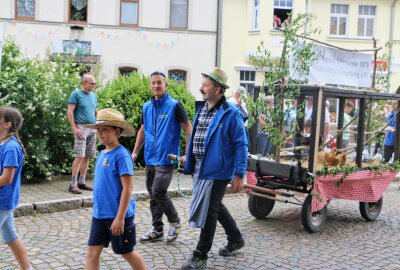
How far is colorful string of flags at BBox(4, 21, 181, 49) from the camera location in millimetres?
23406

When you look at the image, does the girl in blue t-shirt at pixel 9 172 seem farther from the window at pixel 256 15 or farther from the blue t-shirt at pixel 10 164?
the window at pixel 256 15

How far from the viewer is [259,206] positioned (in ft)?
25.3

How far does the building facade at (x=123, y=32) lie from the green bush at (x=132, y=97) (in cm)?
1185

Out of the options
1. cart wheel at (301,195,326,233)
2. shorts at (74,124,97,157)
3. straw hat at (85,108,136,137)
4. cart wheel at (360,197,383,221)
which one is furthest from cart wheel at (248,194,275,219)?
straw hat at (85,108,136,137)

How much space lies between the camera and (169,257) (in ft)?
19.0

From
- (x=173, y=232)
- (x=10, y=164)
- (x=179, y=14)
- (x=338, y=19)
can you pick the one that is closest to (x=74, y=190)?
(x=173, y=232)

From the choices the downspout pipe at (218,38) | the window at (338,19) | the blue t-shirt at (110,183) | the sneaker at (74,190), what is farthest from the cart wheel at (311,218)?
the window at (338,19)

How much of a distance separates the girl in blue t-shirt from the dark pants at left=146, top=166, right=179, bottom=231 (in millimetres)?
1732

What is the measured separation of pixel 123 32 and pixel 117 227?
2064 cm

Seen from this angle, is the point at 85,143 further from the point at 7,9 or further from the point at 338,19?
the point at 338,19

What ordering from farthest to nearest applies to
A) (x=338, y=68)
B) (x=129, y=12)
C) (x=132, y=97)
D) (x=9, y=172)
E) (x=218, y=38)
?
(x=218, y=38) → (x=129, y=12) → (x=132, y=97) → (x=338, y=68) → (x=9, y=172)

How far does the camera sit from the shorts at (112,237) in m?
4.36

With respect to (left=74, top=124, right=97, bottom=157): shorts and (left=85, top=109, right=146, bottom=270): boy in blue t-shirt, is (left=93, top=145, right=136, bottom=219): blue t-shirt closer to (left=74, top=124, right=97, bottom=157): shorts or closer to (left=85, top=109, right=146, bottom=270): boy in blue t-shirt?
(left=85, top=109, right=146, bottom=270): boy in blue t-shirt

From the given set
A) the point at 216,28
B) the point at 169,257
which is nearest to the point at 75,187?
the point at 169,257
